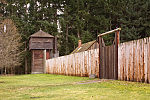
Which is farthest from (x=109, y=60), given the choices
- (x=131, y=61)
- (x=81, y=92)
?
(x=81, y=92)

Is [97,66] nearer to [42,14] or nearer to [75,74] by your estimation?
[75,74]

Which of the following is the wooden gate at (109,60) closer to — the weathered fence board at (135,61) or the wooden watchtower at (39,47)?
the weathered fence board at (135,61)

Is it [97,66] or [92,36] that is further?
[92,36]

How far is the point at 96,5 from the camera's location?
44.1 m

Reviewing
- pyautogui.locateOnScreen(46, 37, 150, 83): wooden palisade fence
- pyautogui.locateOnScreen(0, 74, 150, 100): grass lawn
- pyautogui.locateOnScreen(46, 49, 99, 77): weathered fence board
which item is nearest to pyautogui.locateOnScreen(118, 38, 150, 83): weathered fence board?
pyautogui.locateOnScreen(46, 37, 150, 83): wooden palisade fence

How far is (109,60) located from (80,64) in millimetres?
4228

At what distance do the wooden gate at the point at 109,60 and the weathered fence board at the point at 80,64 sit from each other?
0.71 meters

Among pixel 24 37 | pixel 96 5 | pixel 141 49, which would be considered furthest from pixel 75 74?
pixel 96 5

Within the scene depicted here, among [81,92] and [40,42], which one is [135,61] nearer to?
[81,92]

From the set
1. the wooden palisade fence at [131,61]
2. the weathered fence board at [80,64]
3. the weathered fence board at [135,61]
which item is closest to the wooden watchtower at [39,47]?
the weathered fence board at [80,64]

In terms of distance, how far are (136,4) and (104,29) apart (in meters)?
7.18

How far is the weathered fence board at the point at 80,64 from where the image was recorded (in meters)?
12.6

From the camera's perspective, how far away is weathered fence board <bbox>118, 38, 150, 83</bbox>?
322 inches

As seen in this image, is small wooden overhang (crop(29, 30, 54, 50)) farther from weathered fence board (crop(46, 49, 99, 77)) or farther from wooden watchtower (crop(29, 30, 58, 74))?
weathered fence board (crop(46, 49, 99, 77))
